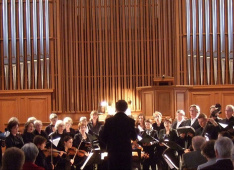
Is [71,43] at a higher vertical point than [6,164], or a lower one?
higher

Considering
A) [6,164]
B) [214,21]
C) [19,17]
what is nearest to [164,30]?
[214,21]

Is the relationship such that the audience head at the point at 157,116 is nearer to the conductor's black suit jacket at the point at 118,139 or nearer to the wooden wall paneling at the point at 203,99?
the wooden wall paneling at the point at 203,99

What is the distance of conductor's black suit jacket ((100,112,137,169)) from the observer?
611 cm

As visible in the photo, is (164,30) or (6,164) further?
(164,30)

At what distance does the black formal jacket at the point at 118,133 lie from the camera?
611cm

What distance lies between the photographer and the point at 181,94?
11.4m

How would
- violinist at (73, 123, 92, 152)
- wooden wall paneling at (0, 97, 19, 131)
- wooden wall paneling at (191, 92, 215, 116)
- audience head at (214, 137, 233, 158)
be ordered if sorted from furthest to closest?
1. wooden wall paneling at (0, 97, 19, 131)
2. wooden wall paneling at (191, 92, 215, 116)
3. violinist at (73, 123, 92, 152)
4. audience head at (214, 137, 233, 158)

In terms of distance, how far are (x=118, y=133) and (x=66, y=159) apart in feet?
7.16

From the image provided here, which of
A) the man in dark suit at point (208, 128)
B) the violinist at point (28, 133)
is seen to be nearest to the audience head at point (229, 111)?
the man in dark suit at point (208, 128)

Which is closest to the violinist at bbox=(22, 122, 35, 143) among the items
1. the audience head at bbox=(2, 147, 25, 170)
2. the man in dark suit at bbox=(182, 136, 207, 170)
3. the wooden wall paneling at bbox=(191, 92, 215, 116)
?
the man in dark suit at bbox=(182, 136, 207, 170)

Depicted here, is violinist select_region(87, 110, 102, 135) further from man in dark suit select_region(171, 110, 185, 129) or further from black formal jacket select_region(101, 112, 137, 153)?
black formal jacket select_region(101, 112, 137, 153)

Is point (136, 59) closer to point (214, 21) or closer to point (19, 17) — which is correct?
point (214, 21)

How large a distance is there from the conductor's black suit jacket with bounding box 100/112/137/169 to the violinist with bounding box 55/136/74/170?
200 centimetres

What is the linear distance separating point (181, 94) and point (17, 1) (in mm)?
5233
